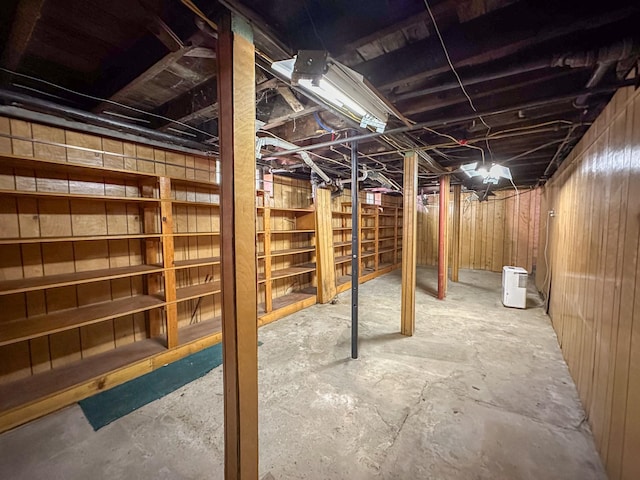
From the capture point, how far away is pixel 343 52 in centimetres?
128

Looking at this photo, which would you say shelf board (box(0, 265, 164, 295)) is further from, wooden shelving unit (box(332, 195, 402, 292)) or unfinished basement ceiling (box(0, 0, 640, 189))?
wooden shelving unit (box(332, 195, 402, 292))

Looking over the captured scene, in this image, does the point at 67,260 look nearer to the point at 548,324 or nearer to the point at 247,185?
the point at 247,185

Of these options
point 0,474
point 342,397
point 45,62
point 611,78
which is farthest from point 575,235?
point 0,474

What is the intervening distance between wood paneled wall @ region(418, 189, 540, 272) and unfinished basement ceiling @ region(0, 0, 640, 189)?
512 cm

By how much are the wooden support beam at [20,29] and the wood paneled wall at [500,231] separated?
7.45 meters

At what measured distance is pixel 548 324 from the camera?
331 centimetres

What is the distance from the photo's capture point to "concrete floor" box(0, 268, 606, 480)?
1.39m

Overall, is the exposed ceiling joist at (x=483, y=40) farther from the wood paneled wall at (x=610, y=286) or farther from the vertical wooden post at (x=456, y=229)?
the vertical wooden post at (x=456, y=229)

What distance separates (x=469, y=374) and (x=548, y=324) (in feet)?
6.41

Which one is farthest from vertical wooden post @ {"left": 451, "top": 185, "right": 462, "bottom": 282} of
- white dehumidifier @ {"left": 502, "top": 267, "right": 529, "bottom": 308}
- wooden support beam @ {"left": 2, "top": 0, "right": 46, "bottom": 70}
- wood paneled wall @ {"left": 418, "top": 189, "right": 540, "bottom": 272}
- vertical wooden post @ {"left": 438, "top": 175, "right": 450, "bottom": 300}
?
wooden support beam @ {"left": 2, "top": 0, "right": 46, "bottom": 70}

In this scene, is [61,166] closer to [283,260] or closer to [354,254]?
[354,254]

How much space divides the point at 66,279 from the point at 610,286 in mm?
3595

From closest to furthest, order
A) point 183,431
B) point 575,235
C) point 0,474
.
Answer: point 0,474 → point 183,431 → point 575,235

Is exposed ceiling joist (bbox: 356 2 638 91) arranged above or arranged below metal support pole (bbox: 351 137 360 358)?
above
